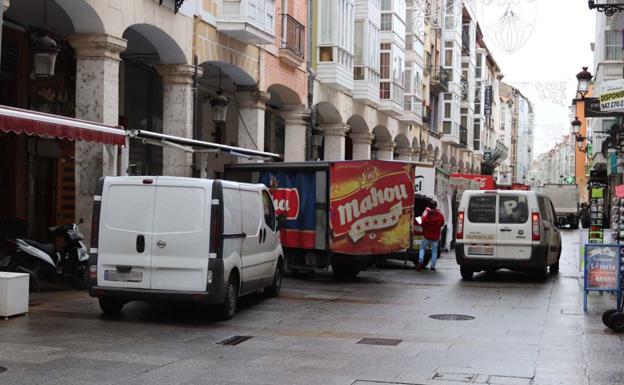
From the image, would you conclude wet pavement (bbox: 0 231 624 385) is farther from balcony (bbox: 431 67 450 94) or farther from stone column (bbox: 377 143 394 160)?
balcony (bbox: 431 67 450 94)

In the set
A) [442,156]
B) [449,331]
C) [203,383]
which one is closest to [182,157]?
[449,331]

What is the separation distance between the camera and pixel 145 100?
870 inches

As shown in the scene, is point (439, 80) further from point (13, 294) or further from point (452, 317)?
point (13, 294)

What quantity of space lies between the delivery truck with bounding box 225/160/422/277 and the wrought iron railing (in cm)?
707

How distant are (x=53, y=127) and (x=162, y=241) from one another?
2.58 m

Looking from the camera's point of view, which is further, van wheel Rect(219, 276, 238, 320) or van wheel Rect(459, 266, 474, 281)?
van wheel Rect(459, 266, 474, 281)

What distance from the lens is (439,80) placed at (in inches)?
1924

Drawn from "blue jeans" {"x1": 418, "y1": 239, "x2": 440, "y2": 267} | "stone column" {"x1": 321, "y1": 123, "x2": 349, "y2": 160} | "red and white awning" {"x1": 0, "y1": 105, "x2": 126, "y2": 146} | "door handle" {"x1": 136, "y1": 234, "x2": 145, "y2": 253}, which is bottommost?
"blue jeans" {"x1": 418, "y1": 239, "x2": 440, "y2": 267}

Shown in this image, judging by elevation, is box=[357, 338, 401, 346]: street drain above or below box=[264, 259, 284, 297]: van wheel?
below

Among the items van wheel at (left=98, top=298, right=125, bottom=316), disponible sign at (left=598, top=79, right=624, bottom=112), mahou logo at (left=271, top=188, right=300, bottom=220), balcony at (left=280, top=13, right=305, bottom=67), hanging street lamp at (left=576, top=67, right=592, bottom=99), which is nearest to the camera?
van wheel at (left=98, top=298, right=125, bottom=316)

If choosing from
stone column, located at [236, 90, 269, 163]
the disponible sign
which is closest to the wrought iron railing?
stone column, located at [236, 90, 269, 163]

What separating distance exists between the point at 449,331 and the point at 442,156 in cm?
4268

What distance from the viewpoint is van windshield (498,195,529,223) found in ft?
57.8

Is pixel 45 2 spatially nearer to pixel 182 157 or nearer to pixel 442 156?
pixel 182 157
